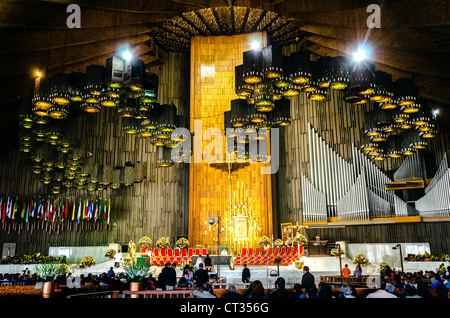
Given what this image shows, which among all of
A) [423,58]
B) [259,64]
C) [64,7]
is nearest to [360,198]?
[423,58]

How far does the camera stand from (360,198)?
18.5 metres

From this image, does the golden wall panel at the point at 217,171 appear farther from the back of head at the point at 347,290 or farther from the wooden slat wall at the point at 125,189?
the back of head at the point at 347,290

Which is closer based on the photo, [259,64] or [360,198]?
[259,64]

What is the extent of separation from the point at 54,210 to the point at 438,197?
2057 centimetres

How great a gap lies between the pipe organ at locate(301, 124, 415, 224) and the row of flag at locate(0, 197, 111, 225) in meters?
12.2

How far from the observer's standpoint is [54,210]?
22.8 metres

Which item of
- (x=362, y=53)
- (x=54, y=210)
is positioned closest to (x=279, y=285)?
(x=362, y=53)

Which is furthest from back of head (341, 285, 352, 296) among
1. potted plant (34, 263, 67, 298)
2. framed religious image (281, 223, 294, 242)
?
framed religious image (281, 223, 294, 242)

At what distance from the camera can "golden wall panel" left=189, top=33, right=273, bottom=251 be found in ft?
70.1

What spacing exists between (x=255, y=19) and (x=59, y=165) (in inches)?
528

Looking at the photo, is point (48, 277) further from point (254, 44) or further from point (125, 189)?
point (254, 44)

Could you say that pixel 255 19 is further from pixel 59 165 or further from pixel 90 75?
pixel 59 165
